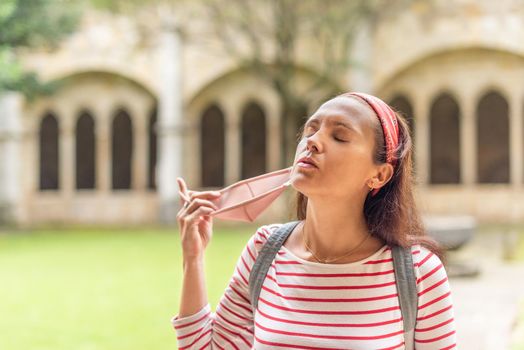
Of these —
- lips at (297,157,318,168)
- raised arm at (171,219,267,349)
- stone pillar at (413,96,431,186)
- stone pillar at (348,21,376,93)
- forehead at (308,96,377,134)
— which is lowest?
raised arm at (171,219,267,349)

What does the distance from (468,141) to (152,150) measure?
7575 millimetres

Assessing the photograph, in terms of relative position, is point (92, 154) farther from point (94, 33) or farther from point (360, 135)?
point (360, 135)

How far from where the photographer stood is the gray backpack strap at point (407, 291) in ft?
4.21

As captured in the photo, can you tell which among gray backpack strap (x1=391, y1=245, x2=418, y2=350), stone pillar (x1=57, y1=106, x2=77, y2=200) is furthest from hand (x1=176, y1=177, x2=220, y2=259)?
stone pillar (x1=57, y1=106, x2=77, y2=200)

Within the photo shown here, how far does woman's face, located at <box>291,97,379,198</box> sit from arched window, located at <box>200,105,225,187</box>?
1669cm

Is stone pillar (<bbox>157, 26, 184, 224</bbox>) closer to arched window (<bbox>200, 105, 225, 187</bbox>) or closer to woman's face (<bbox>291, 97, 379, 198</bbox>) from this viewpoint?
arched window (<bbox>200, 105, 225, 187</bbox>)

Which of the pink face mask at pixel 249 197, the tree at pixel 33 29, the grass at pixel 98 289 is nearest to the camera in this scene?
the pink face mask at pixel 249 197

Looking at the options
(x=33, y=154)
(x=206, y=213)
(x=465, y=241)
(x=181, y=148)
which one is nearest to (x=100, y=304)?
(x=465, y=241)

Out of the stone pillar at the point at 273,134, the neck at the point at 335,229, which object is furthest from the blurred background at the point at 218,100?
the neck at the point at 335,229

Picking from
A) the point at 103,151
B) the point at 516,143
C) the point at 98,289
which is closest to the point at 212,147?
the point at 103,151

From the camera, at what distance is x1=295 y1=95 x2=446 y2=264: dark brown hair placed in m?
1.34

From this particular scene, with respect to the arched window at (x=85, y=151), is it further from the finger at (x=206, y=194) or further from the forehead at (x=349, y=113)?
the forehead at (x=349, y=113)

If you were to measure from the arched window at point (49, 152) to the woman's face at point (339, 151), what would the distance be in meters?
17.6

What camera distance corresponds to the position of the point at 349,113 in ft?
4.36
